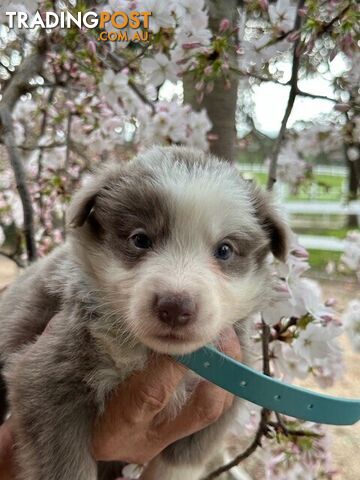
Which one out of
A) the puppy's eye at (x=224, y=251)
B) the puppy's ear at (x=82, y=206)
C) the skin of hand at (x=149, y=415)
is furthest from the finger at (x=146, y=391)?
the puppy's ear at (x=82, y=206)

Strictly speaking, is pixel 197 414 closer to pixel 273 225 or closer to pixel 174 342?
pixel 174 342

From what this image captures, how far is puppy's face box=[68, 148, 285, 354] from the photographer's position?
1269 mm

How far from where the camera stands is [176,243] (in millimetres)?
1396

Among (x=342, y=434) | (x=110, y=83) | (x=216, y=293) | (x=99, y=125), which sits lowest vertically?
(x=342, y=434)

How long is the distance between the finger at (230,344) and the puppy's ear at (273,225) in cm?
33

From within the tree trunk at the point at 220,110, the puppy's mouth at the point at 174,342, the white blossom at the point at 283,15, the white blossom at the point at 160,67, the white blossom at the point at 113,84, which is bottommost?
the puppy's mouth at the point at 174,342

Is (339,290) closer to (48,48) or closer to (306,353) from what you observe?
(306,353)

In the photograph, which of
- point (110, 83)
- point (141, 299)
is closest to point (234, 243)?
point (141, 299)

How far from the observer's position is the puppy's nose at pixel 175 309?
3.97ft

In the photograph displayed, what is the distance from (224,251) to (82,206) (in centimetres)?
48

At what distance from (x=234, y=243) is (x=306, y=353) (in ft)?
2.34

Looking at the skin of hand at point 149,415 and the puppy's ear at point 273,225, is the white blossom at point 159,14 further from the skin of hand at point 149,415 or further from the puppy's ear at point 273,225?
the skin of hand at point 149,415

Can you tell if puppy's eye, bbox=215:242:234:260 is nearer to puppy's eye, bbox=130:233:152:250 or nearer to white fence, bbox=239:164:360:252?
puppy's eye, bbox=130:233:152:250

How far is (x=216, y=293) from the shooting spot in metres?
1.36
